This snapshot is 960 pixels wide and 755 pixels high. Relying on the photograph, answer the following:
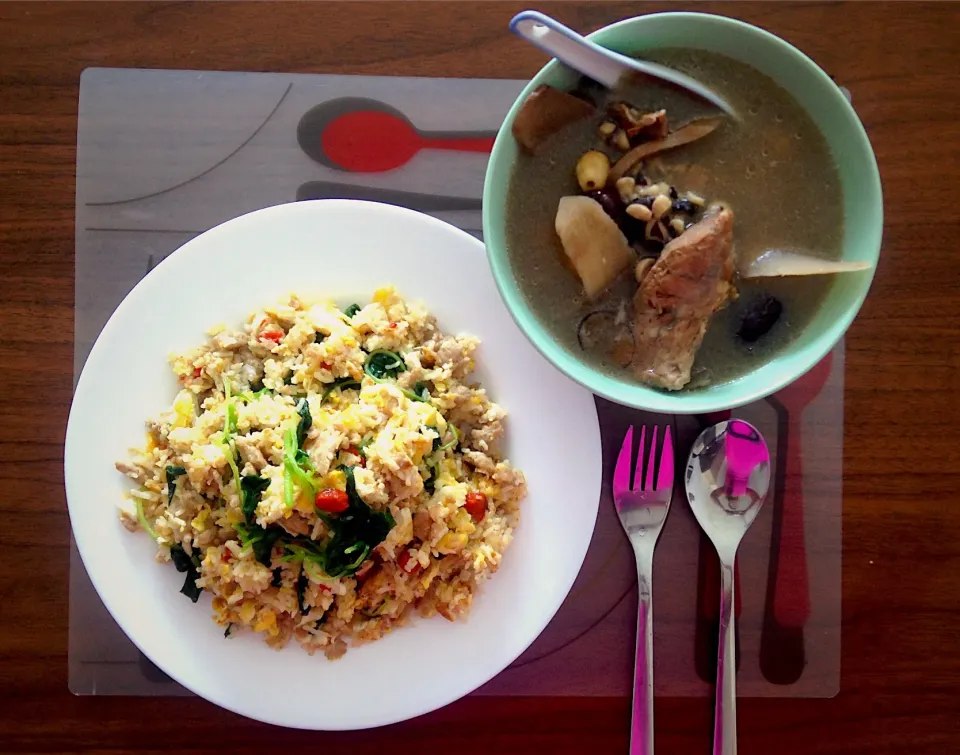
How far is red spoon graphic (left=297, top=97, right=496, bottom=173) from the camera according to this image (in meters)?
1.92

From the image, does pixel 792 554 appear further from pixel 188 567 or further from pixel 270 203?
pixel 270 203

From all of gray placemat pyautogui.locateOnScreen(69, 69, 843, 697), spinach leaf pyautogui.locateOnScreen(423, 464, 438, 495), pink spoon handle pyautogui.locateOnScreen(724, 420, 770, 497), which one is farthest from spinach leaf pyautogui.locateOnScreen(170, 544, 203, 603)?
pink spoon handle pyautogui.locateOnScreen(724, 420, 770, 497)

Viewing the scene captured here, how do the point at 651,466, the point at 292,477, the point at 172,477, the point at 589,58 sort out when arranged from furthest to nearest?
1. the point at 651,466
2. the point at 172,477
3. the point at 292,477
4. the point at 589,58

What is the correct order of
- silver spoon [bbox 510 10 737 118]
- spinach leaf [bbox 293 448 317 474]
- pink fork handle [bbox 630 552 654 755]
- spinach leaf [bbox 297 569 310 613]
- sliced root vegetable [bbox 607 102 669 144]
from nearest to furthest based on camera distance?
silver spoon [bbox 510 10 737 118], sliced root vegetable [bbox 607 102 669 144], spinach leaf [bbox 293 448 317 474], spinach leaf [bbox 297 569 310 613], pink fork handle [bbox 630 552 654 755]

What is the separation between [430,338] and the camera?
176cm

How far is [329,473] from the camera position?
1594 mm

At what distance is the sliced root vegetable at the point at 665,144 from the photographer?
150cm

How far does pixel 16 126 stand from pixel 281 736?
1607mm

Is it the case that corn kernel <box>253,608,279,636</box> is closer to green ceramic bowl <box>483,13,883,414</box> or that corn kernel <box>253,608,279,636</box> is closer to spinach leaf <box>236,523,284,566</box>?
spinach leaf <box>236,523,284,566</box>

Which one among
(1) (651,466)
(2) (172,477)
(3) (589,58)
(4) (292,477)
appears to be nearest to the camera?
(3) (589,58)

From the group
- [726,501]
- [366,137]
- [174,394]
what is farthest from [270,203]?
[726,501]

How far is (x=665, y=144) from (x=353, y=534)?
0.98 metres

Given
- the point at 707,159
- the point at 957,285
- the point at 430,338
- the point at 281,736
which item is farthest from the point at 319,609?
the point at 957,285

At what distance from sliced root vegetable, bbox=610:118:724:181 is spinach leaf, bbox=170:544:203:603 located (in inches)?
46.4
